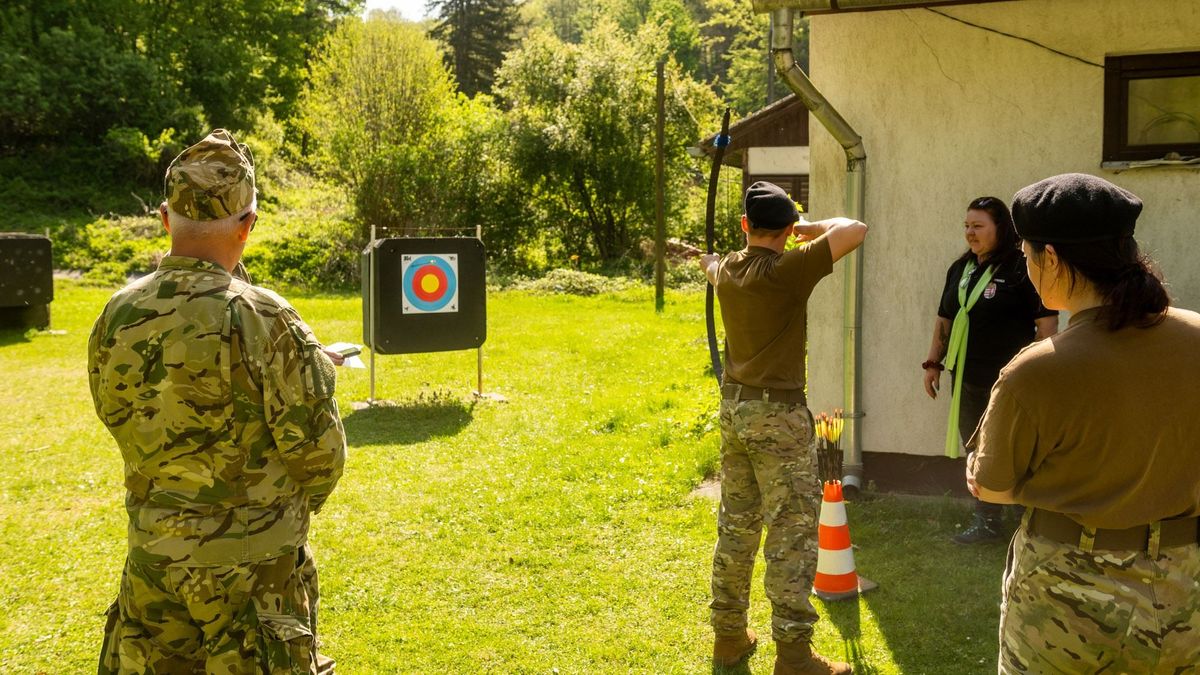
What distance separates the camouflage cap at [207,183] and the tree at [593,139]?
2137 centimetres

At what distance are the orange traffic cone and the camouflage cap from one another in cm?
298

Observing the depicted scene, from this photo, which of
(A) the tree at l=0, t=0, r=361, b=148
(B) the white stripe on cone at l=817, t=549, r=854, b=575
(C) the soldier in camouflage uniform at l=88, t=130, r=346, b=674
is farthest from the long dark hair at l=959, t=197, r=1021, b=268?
(A) the tree at l=0, t=0, r=361, b=148

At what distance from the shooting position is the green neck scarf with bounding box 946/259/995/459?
5.02 meters

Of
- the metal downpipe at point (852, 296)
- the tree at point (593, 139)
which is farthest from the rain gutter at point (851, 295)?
the tree at point (593, 139)

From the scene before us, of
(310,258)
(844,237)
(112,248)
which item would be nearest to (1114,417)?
(844,237)

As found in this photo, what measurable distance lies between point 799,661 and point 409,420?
550 centimetres

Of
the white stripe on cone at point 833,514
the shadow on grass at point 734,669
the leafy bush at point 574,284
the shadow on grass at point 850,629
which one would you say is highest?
the leafy bush at point 574,284

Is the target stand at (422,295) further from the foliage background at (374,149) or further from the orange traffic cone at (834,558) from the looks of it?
the foliage background at (374,149)

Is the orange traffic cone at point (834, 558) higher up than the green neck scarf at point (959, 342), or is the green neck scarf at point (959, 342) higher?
the green neck scarf at point (959, 342)

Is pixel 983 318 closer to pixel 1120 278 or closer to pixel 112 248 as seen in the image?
pixel 1120 278

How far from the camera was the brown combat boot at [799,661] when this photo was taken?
379 centimetres

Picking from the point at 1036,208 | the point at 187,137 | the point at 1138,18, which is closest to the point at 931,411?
the point at 1138,18

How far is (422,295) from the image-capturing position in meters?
9.16

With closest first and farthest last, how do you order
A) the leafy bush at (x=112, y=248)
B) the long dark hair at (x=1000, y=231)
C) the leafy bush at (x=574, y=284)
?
the long dark hair at (x=1000, y=231)
the leafy bush at (x=574, y=284)
the leafy bush at (x=112, y=248)
